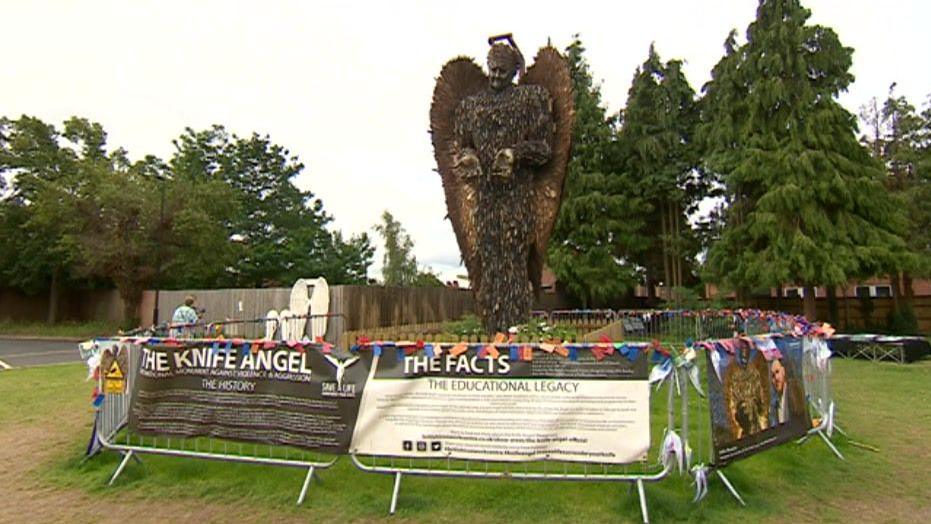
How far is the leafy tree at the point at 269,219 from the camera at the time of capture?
33.2 metres

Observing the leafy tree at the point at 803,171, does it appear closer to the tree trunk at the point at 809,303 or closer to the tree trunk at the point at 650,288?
the tree trunk at the point at 809,303

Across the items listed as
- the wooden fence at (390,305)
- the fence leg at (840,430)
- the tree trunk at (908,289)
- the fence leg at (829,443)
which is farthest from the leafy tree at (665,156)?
the fence leg at (829,443)

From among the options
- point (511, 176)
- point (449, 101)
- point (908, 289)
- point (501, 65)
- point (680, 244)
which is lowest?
point (908, 289)

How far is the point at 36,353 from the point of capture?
17.5 metres

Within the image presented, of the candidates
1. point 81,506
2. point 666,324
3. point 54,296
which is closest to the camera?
point 81,506

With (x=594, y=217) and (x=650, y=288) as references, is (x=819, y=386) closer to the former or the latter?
(x=594, y=217)

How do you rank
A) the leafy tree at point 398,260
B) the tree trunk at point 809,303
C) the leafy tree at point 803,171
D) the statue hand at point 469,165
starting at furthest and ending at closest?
the leafy tree at point 398,260, the tree trunk at point 809,303, the leafy tree at point 803,171, the statue hand at point 469,165

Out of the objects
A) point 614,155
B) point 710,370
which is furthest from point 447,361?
point 614,155

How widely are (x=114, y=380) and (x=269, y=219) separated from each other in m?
31.4

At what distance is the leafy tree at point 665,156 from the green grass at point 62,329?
80.6 ft

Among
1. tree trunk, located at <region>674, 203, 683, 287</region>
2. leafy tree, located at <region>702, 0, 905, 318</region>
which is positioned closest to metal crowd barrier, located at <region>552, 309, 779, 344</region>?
leafy tree, located at <region>702, 0, 905, 318</region>

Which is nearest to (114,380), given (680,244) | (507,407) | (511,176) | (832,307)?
(507,407)

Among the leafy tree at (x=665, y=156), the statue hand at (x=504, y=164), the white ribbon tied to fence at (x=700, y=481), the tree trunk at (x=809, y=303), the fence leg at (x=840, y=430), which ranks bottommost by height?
the fence leg at (x=840, y=430)

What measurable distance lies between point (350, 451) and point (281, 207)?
34.1m
